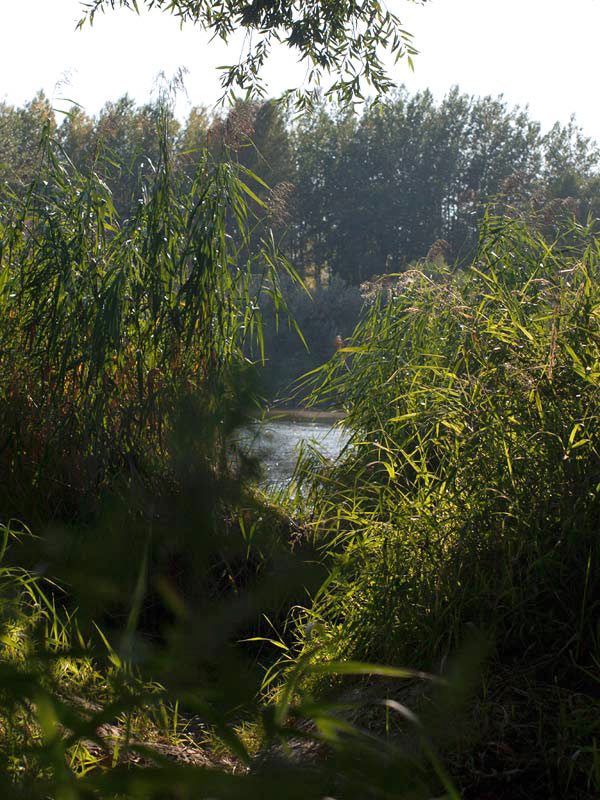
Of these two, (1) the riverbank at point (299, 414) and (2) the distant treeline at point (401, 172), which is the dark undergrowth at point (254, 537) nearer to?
(1) the riverbank at point (299, 414)

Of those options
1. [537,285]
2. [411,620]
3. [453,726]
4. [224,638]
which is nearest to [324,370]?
[537,285]

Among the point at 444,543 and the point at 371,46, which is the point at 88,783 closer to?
the point at 444,543

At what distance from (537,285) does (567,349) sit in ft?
3.85

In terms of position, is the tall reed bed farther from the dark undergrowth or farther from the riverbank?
the riverbank

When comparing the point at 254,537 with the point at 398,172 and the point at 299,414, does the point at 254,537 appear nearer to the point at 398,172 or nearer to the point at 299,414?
the point at 299,414

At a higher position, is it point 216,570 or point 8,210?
point 8,210

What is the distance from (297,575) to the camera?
0.79 meters

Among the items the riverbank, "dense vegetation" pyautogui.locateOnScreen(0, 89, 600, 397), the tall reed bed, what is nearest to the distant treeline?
"dense vegetation" pyautogui.locateOnScreen(0, 89, 600, 397)

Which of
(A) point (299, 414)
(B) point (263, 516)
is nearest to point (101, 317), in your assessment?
(B) point (263, 516)

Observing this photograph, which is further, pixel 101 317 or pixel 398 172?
pixel 398 172

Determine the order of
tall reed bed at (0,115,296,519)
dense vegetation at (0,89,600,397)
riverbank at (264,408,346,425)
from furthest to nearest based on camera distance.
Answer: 1. dense vegetation at (0,89,600,397)
2. tall reed bed at (0,115,296,519)
3. riverbank at (264,408,346,425)

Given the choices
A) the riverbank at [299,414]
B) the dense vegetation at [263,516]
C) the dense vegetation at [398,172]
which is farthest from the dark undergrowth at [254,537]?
the dense vegetation at [398,172]

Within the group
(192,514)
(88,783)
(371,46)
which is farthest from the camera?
(371,46)

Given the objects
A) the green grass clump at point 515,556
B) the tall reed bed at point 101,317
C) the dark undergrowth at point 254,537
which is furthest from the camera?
the tall reed bed at point 101,317
